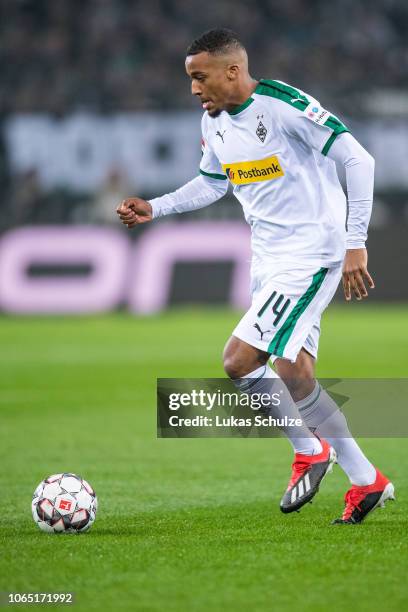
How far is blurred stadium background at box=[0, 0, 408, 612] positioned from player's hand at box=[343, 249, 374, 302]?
102cm

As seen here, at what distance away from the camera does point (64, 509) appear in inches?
193

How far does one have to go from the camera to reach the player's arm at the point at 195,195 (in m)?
5.54

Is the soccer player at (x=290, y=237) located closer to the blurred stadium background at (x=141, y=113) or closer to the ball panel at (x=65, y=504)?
the ball panel at (x=65, y=504)

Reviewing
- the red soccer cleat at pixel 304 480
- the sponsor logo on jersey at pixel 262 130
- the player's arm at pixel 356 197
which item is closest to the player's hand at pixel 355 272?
the player's arm at pixel 356 197

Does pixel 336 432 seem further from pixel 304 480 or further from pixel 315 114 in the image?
pixel 315 114

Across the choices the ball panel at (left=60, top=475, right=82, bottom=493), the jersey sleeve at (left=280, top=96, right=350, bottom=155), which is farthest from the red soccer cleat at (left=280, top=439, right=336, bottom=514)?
the jersey sleeve at (left=280, top=96, right=350, bottom=155)

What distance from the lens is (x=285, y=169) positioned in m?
5.11

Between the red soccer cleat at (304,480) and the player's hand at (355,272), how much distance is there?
0.83 metres

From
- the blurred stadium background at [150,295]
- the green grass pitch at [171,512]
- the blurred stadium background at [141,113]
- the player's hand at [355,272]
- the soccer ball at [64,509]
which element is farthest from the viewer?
the blurred stadium background at [141,113]

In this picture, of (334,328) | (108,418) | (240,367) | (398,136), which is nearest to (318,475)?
(240,367)

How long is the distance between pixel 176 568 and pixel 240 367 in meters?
1.17

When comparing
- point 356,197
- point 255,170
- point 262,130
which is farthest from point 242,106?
point 356,197

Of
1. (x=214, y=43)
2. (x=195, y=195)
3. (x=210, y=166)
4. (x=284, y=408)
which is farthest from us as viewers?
(x=195, y=195)

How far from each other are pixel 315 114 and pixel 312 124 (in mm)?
46
